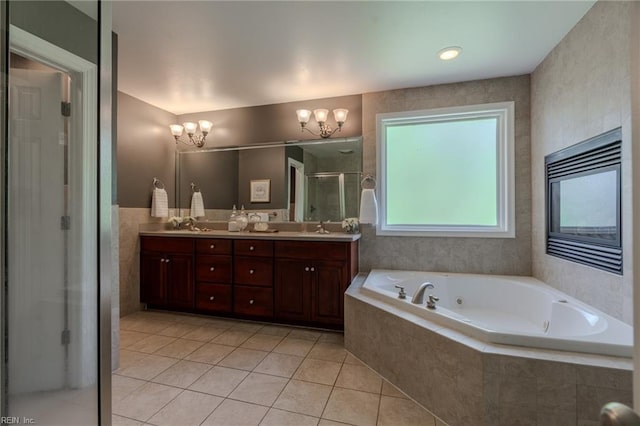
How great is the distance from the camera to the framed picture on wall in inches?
131

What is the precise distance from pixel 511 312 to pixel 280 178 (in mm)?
A: 2593

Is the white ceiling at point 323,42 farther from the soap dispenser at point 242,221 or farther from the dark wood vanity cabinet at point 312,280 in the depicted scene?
the dark wood vanity cabinet at point 312,280

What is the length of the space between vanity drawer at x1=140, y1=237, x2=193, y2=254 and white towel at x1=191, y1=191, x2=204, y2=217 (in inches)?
22.9

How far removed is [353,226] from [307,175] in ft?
2.59

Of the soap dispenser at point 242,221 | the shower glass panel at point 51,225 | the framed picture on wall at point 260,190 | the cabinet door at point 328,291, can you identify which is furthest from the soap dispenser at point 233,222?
the shower glass panel at point 51,225

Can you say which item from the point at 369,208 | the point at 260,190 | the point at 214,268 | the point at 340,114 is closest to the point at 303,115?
the point at 340,114

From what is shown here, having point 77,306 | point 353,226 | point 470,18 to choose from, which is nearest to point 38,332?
point 77,306

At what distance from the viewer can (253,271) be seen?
2.76m

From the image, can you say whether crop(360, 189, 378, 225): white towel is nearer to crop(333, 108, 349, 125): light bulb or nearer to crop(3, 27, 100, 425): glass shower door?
crop(333, 108, 349, 125): light bulb

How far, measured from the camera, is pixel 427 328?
1.63m

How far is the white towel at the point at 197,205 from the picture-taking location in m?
3.51

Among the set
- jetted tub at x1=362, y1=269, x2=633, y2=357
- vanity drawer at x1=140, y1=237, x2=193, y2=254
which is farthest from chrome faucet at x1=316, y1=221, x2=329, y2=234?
vanity drawer at x1=140, y1=237, x2=193, y2=254

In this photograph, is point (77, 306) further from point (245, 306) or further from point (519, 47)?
point (519, 47)

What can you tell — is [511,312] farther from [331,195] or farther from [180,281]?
[180,281]
